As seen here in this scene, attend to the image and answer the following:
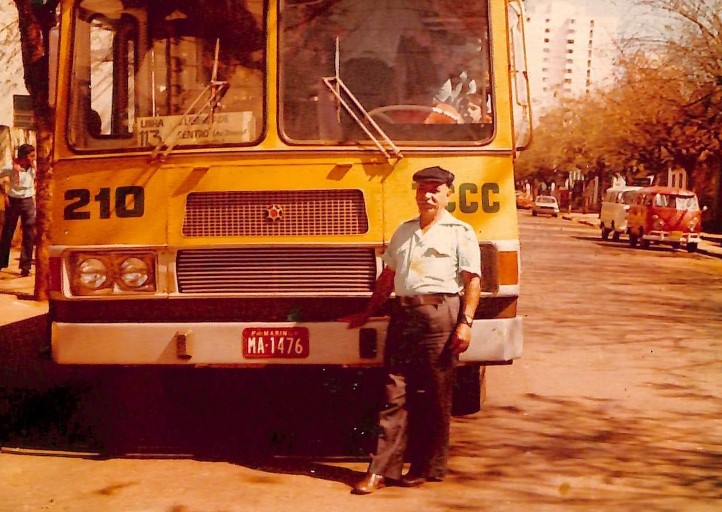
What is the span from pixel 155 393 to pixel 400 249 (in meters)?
2.59

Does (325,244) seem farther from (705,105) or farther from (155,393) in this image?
(705,105)

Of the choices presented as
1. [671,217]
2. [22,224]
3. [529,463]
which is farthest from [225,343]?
[671,217]

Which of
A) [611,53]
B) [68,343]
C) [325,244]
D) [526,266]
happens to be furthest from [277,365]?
[611,53]

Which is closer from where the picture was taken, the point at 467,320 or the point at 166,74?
the point at 467,320

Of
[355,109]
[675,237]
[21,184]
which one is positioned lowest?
[675,237]

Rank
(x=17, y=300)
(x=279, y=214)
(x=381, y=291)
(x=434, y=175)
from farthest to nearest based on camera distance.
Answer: (x=17, y=300)
(x=279, y=214)
(x=381, y=291)
(x=434, y=175)

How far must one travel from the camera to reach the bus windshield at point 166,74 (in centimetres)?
627

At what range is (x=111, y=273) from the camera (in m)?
6.24

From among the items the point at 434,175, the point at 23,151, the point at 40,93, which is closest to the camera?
the point at 434,175

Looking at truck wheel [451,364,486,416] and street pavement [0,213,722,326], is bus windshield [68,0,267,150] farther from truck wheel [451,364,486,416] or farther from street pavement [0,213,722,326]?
street pavement [0,213,722,326]

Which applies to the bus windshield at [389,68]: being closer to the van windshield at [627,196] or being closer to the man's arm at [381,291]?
the man's arm at [381,291]

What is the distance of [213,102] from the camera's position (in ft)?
20.6

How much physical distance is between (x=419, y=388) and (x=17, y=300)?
9.27 meters

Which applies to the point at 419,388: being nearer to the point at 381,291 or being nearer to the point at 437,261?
the point at 381,291
